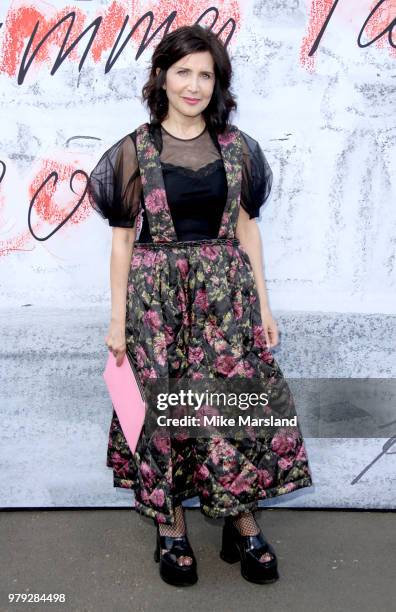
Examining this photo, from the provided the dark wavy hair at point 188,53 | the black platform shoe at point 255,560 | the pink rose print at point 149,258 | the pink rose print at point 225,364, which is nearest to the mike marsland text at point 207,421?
the pink rose print at point 225,364

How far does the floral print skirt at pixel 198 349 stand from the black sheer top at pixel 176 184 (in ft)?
0.24

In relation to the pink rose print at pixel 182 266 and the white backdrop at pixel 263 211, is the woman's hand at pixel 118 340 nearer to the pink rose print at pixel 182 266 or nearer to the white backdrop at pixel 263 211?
the pink rose print at pixel 182 266

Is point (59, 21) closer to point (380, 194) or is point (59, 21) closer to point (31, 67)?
point (31, 67)

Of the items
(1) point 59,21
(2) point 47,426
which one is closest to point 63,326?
(2) point 47,426

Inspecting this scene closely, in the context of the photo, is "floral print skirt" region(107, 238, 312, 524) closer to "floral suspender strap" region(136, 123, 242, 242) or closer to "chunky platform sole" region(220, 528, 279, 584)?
"floral suspender strap" region(136, 123, 242, 242)

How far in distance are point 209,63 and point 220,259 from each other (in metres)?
0.62

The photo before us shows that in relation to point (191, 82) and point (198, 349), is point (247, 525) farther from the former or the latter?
point (191, 82)

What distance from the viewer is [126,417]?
86.7 inches

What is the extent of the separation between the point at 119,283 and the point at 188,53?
75 cm

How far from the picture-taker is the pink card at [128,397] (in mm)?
2137

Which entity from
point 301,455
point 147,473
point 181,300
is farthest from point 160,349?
point 301,455

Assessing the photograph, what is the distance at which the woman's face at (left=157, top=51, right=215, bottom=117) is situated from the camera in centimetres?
208

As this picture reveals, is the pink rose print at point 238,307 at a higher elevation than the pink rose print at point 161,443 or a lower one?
higher

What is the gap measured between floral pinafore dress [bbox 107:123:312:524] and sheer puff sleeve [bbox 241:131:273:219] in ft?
0.23
